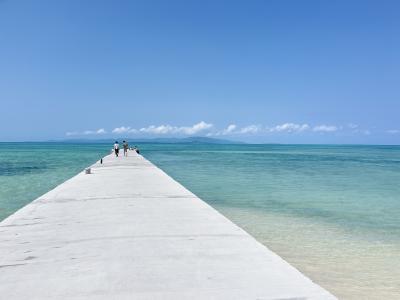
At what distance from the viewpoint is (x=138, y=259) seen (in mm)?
5262

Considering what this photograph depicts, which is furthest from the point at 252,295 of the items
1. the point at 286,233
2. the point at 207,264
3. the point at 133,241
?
the point at 286,233

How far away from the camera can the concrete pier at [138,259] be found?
4137mm

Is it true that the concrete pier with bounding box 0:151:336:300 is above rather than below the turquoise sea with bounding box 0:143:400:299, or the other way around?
above

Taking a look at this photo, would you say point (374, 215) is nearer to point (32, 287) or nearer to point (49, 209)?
point (49, 209)

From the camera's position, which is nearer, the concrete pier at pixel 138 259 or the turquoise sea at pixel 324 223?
the concrete pier at pixel 138 259

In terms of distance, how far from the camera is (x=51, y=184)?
2264 cm

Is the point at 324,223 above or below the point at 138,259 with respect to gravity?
below

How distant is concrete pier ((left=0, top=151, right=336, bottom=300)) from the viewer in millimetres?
4137

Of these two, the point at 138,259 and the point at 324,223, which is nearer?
the point at 138,259

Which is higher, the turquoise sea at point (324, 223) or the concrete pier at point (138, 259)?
the concrete pier at point (138, 259)

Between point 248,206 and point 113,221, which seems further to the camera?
point 248,206

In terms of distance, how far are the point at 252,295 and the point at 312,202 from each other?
43.9ft

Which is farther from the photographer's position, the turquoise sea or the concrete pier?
the turquoise sea

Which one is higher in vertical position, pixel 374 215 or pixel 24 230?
pixel 24 230
